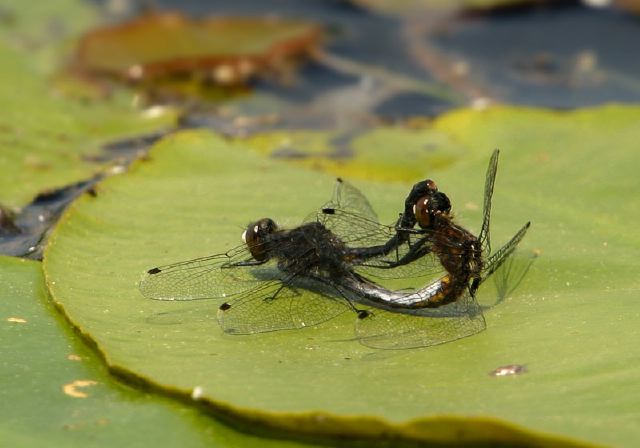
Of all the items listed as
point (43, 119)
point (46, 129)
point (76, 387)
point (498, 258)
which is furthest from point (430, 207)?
point (43, 119)

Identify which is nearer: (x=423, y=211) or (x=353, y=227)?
(x=423, y=211)

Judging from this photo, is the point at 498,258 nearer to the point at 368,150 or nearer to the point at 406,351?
the point at 406,351

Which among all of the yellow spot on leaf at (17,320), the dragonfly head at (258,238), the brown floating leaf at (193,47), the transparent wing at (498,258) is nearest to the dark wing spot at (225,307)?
the dragonfly head at (258,238)

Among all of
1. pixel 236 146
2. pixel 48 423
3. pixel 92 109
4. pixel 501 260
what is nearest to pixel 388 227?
pixel 501 260

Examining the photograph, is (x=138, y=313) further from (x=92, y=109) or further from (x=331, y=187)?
(x=92, y=109)

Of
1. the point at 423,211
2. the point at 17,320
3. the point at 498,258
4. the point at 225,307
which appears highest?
the point at 423,211

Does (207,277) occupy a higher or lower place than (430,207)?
lower

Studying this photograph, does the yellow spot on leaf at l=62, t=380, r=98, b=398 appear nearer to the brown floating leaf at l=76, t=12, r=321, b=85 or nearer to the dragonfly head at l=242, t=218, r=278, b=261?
the dragonfly head at l=242, t=218, r=278, b=261

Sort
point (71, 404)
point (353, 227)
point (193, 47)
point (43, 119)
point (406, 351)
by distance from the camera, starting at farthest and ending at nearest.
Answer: point (193, 47), point (43, 119), point (353, 227), point (406, 351), point (71, 404)
